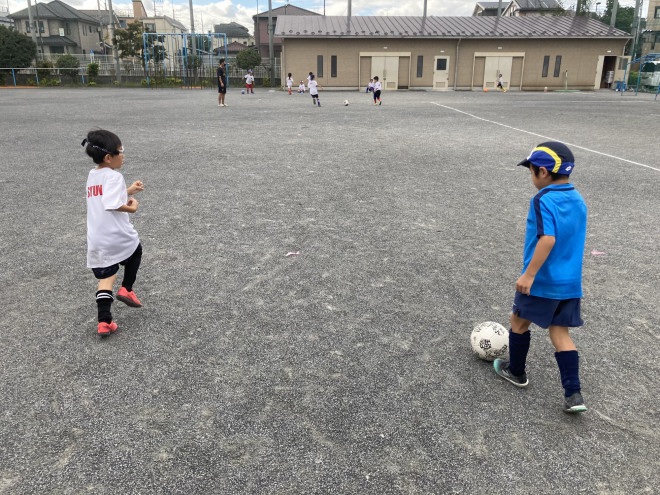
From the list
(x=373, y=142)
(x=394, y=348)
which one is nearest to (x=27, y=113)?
(x=373, y=142)

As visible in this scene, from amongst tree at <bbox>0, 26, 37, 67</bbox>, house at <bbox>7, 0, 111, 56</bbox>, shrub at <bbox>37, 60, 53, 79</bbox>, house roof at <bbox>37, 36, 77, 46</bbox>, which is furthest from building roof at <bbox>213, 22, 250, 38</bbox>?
shrub at <bbox>37, 60, 53, 79</bbox>

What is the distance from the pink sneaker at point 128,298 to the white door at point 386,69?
120 feet

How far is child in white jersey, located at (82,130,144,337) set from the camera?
360 cm

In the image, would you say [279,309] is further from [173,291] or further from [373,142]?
[373,142]

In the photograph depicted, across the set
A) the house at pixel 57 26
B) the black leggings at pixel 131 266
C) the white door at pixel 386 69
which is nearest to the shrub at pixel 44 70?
the white door at pixel 386 69

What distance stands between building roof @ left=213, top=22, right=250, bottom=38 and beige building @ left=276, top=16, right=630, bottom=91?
71.0 m

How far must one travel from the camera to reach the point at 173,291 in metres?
4.39

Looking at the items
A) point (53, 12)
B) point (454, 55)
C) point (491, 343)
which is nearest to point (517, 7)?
point (454, 55)

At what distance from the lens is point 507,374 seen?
10.4 ft

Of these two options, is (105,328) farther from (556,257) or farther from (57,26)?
(57,26)

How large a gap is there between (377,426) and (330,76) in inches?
1502

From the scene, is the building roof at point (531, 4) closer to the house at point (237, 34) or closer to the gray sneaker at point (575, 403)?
the house at point (237, 34)

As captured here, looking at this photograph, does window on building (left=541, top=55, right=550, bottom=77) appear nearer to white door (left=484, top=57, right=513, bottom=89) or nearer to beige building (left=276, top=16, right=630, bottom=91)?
beige building (left=276, top=16, right=630, bottom=91)

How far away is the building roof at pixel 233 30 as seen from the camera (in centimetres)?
10325
